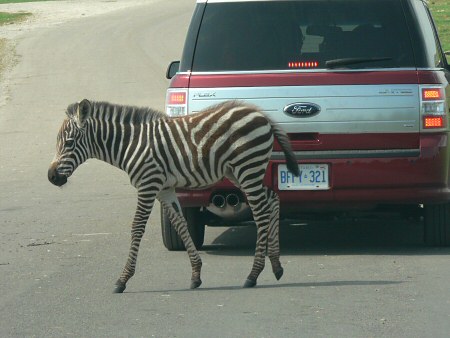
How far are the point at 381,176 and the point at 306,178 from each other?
0.59m

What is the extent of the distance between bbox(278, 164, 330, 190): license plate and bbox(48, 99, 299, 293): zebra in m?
0.46

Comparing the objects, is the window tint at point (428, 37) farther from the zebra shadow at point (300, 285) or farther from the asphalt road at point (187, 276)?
the zebra shadow at point (300, 285)

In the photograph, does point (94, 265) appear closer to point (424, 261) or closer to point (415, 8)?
point (424, 261)

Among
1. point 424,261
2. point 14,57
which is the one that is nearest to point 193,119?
point 424,261

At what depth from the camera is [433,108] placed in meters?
10.0

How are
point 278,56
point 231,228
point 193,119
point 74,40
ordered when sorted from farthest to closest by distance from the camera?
1. point 74,40
2. point 231,228
3. point 278,56
4. point 193,119

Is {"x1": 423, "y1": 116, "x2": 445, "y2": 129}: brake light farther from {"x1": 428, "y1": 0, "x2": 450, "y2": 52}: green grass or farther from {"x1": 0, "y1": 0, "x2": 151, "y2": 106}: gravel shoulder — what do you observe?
{"x1": 428, "y1": 0, "x2": 450, "y2": 52}: green grass

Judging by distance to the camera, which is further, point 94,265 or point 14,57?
point 14,57

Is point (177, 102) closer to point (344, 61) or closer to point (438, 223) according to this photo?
point (344, 61)

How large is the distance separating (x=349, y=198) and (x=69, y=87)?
18.7m

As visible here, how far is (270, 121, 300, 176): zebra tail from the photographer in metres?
9.46

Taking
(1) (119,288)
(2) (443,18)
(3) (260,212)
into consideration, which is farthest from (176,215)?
(2) (443,18)

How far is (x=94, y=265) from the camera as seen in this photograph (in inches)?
401

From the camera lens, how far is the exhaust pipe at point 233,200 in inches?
401
